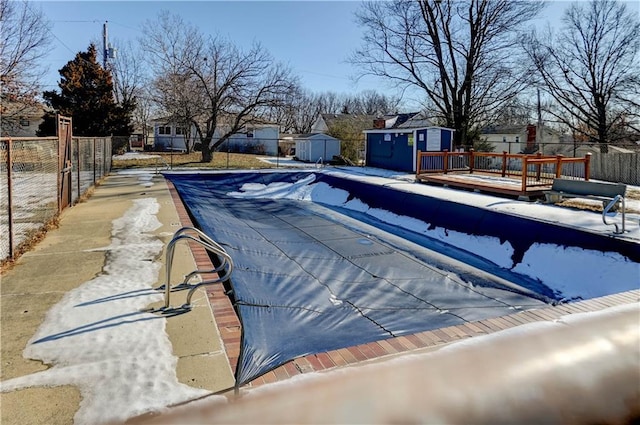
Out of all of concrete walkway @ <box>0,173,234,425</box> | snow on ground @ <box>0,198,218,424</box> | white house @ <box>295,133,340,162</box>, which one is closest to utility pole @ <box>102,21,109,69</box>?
white house @ <box>295,133,340,162</box>

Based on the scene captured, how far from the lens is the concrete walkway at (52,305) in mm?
2691

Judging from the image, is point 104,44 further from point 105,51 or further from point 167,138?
point 167,138

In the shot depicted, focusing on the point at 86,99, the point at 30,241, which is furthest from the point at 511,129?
the point at 30,241

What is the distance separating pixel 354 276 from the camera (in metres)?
6.30

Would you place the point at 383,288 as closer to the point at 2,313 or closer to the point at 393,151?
the point at 2,313

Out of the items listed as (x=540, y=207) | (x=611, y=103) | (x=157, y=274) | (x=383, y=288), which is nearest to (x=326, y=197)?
(x=540, y=207)

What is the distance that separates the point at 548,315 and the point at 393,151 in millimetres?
18236

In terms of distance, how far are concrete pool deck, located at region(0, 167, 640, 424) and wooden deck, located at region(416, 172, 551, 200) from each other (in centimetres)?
667

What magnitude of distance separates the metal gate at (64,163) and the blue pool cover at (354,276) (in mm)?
2549

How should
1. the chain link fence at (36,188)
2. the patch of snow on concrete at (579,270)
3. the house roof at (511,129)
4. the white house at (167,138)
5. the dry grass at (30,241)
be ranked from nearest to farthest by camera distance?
the dry grass at (30,241) < the chain link fence at (36,188) < the patch of snow on concrete at (579,270) < the white house at (167,138) < the house roof at (511,129)

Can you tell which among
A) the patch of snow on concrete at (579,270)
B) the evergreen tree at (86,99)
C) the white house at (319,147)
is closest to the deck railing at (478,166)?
the patch of snow on concrete at (579,270)

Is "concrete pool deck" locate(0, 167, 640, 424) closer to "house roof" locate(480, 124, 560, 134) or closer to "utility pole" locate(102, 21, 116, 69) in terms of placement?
"utility pole" locate(102, 21, 116, 69)

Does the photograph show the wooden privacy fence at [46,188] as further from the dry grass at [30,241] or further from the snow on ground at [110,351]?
the snow on ground at [110,351]

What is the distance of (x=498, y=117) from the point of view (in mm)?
25172
